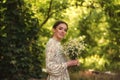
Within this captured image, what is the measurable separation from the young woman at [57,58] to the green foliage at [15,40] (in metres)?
5.71

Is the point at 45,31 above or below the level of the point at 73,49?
below

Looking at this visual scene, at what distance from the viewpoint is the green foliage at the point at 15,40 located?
1047 cm

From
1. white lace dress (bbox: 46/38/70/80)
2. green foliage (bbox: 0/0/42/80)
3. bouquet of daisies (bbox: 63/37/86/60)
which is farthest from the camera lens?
green foliage (bbox: 0/0/42/80)

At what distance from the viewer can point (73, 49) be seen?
5031 mm

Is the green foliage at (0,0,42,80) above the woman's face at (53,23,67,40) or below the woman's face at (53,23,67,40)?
below

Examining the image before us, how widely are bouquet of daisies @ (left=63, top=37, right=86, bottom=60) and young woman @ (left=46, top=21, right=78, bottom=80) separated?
106mm

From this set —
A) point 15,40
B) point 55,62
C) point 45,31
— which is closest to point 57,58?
point 55,62

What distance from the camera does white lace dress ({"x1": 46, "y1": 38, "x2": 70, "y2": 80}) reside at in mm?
4699

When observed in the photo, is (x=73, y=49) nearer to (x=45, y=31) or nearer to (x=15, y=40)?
(x=15, y=40)

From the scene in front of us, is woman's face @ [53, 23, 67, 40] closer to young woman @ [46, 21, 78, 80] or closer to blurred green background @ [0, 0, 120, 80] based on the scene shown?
young woman @ [46, 21, 78, 80]

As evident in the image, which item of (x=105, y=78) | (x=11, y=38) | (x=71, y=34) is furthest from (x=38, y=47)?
(x=71, y=34)

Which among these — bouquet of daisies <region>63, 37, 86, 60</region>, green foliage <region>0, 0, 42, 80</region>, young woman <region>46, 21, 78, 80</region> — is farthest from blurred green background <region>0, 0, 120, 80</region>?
young woman <region>46, 21, 78, 80</region>

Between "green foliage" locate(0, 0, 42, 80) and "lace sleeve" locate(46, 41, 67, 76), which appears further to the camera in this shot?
"green foliage" locate(0, 0, 42, 80)

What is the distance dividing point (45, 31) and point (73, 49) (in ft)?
25.2
